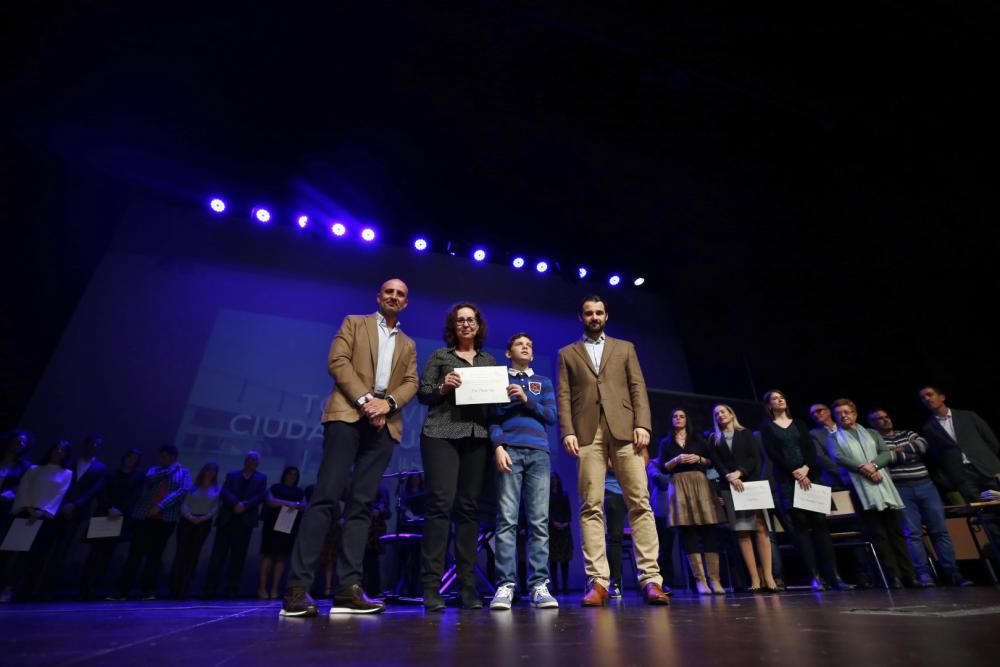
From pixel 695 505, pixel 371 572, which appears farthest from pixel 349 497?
pixel 371 572

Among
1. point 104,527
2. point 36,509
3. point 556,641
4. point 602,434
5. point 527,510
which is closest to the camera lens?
point 556,641

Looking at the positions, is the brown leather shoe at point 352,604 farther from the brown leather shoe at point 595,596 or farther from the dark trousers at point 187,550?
the dark trousers at point 187,550

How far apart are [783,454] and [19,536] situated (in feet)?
20.1

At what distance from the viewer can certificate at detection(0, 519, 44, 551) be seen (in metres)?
3.98

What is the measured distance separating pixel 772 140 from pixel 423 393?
425cm

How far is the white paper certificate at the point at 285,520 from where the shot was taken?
188 inches

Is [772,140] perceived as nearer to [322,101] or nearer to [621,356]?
[621,356]

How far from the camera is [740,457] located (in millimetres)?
3744

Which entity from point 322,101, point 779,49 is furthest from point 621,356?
point 322,101

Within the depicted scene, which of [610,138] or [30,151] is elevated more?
[610,138]

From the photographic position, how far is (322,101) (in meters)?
4.55

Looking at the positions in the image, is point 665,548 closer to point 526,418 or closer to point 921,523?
point 921,523

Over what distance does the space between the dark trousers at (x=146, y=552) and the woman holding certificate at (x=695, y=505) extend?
464cm

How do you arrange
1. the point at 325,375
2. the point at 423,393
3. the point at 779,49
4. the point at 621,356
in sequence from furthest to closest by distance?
the point at 325,375
the point at 779,49
the point at 621,356
the point at 423,393
